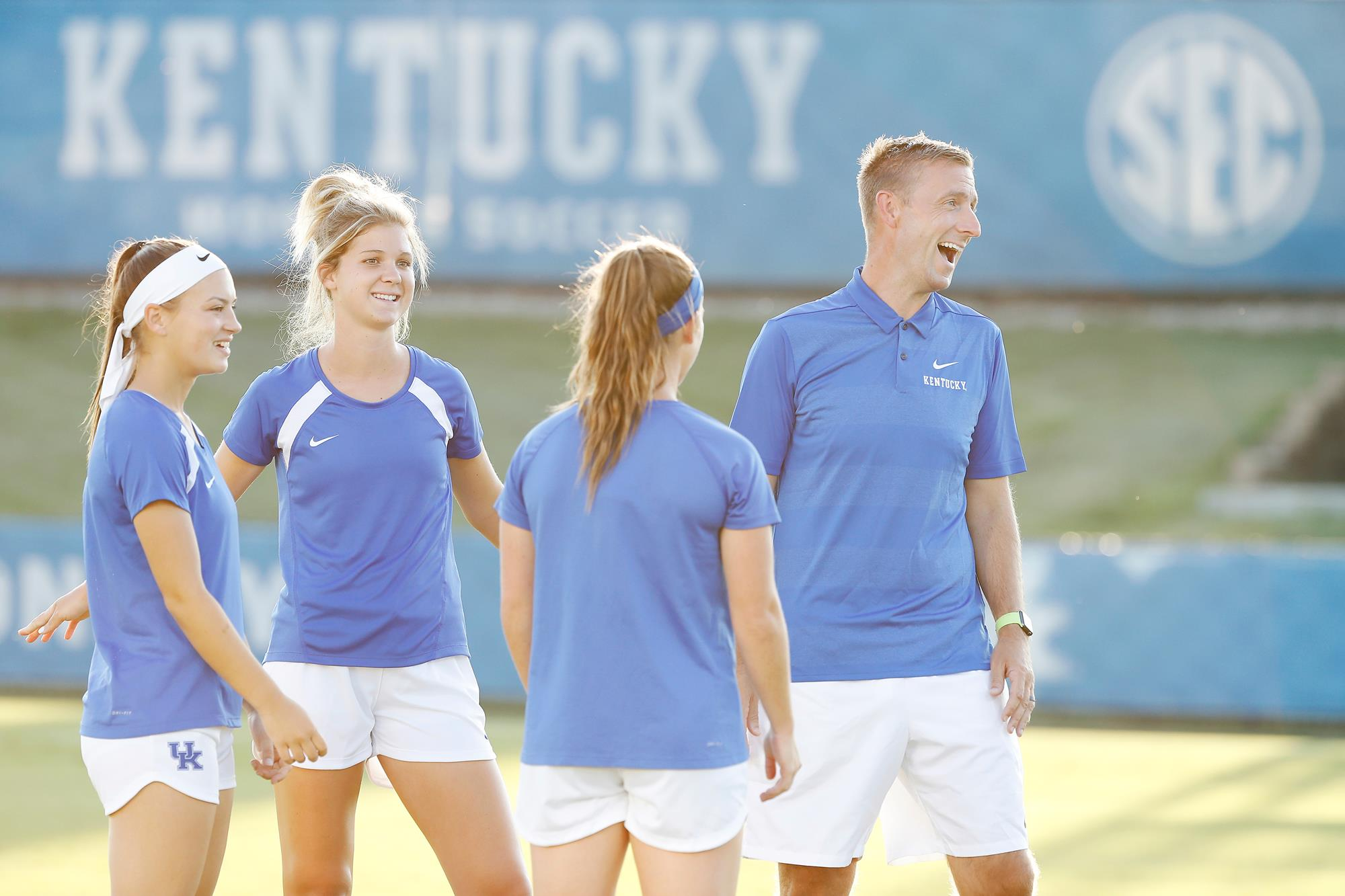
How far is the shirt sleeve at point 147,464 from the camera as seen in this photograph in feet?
10.5

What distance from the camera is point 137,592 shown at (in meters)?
3.27

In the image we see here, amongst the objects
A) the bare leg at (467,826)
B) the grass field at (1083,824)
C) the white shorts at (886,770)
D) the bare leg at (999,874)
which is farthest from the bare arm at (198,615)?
the grass field at (1083,824)

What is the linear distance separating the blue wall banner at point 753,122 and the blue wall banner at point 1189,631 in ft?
25.5

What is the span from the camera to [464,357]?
2017 centimetres

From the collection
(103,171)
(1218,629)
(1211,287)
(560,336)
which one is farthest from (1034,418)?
(103,171)

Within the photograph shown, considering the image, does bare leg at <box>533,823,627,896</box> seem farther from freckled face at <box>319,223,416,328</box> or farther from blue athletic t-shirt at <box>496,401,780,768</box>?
freckled face at <box>319,223,416,328</box>

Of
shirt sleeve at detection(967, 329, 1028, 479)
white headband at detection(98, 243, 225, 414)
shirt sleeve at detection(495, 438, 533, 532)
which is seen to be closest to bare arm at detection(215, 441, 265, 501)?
white headband at detection(98, 243, 225, 414)

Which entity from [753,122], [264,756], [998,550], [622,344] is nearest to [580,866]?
[264,756]

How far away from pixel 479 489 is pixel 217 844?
1.21 meters

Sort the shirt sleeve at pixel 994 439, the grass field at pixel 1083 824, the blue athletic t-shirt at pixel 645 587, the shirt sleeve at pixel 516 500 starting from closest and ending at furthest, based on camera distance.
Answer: the blue athletic t-shirt at pixel 645 587
the shirt sleeve at pixel 516 500
the shirt sleeve at pixel 994 439
the grass field at pixel 1083 824

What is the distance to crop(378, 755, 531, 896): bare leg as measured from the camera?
3857 millimetres

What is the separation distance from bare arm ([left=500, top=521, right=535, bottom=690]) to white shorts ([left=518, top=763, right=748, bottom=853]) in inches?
9.1

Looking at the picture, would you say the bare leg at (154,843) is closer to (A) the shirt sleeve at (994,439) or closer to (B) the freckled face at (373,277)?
(B) the freckled face at (373,277)

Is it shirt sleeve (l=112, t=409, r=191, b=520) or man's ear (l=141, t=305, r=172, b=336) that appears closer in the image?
shirt sleeve (l=112, t=409, r=191, b=520)
